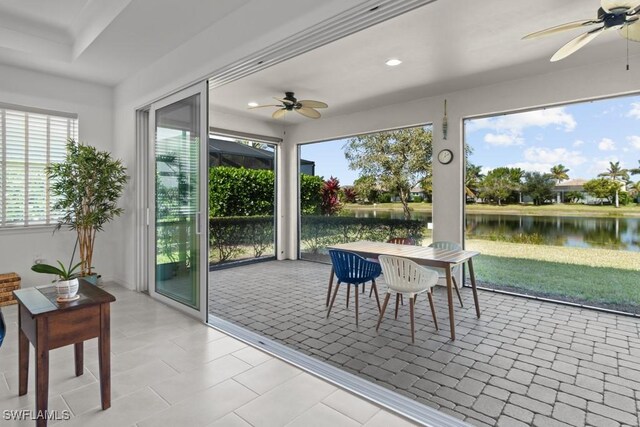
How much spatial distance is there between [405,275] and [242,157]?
475 cm

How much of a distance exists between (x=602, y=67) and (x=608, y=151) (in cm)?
99

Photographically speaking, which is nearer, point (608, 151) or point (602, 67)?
point (602, 67)

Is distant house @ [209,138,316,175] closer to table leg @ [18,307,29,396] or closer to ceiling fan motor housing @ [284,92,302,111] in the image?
ceiling fan motor housing @ [284,92,302,111]

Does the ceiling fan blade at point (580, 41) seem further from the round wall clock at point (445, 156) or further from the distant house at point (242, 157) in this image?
the distant house at point (242, 157)

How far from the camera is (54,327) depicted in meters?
1.83

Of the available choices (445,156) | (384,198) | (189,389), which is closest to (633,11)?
(445,156)

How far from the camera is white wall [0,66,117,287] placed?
413 cm

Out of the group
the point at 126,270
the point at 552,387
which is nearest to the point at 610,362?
the point at 552,387

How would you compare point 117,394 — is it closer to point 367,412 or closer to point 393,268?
point 367,412

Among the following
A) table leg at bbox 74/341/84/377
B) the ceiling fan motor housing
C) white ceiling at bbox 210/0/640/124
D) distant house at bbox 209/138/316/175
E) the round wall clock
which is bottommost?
table leg at bbox 74/341/84/377

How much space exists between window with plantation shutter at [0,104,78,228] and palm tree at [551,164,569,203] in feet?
20.9

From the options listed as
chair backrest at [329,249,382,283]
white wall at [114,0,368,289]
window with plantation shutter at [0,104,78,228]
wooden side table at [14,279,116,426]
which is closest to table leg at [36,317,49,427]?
wooden side table at [14,279,116,426]

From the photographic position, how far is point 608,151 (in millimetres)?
4188

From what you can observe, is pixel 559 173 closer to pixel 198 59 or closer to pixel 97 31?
pixel 198 59
